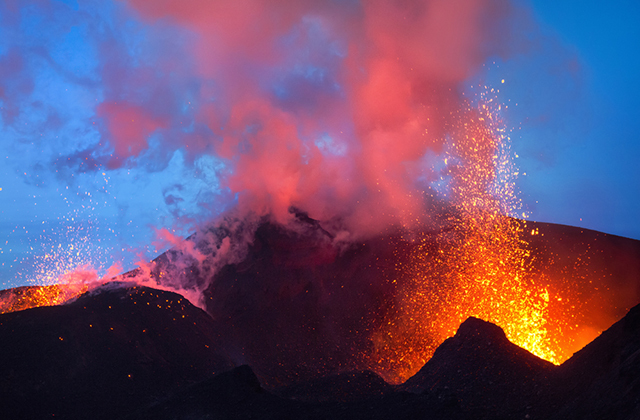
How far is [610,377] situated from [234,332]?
12700mm

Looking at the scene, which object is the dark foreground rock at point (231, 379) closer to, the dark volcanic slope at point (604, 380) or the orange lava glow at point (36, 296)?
Result: the dark volcanic slope at point (604, 380)

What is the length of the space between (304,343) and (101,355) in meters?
7.20

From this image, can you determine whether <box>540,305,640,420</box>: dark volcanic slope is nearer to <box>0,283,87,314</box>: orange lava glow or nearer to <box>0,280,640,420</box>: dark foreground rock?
<box>0,280,640,420</box>: dark foreground rock

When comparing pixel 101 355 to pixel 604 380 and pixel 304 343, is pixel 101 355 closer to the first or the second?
pixel 304 343

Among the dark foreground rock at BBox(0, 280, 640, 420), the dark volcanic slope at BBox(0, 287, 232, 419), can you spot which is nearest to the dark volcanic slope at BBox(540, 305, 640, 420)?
the dark foreground rock at BBox(0, 280, 640, 420)

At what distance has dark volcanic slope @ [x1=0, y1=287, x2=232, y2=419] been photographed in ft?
35.2

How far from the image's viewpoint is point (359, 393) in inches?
428

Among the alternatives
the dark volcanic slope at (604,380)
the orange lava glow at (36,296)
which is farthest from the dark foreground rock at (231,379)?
the orange lava glow at (36,296)

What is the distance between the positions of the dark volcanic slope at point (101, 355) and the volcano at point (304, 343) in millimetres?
43

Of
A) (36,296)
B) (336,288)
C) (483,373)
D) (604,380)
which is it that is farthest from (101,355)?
(604,380)

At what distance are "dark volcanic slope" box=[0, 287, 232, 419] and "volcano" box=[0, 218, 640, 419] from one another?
0.04m

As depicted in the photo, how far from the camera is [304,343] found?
647 inches

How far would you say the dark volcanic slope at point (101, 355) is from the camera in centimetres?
1072

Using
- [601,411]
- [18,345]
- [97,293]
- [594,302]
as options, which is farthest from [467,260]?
[18,345]
